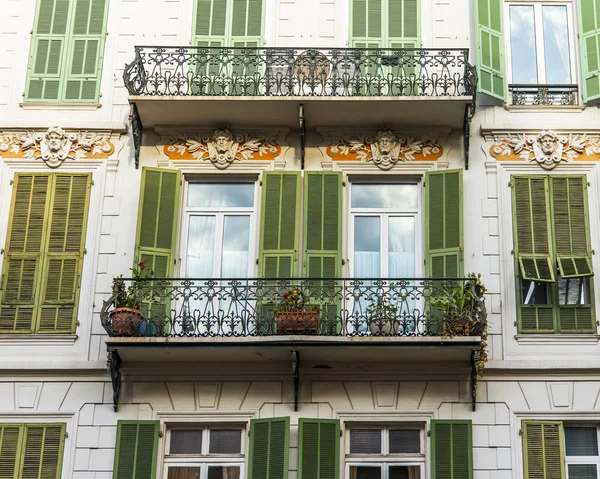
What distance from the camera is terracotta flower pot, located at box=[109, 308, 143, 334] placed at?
50.5ft

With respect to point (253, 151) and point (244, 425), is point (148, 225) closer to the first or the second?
point (253, 151)

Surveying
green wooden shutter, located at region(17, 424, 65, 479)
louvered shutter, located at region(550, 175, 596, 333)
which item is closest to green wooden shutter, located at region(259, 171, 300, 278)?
green wooden shutter, located at region(17, 424, 65, 479)

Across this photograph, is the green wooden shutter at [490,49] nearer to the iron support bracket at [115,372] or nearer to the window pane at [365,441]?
the window pane at [365,441]

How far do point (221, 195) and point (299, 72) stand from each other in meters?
2.09

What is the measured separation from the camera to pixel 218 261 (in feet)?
55.3

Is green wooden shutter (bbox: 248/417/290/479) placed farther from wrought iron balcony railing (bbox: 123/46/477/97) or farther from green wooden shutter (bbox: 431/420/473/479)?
wrought iron balcony railing (bbox: 123/46/477/97)

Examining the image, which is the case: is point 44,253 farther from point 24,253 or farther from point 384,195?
point 384,195

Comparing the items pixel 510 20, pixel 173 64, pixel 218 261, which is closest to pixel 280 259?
pixel 218 261

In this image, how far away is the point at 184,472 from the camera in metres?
15.5

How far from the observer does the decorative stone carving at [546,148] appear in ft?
55.8

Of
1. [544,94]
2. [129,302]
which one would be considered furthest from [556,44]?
[129,302]

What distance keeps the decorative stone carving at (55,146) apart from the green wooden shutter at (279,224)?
7.96 feet

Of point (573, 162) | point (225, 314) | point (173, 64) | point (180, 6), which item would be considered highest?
point (180, 6)

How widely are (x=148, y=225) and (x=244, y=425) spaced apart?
10.2 ft
